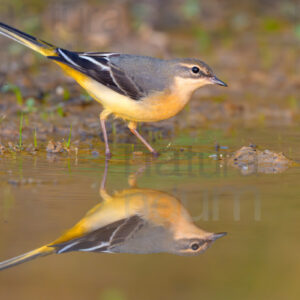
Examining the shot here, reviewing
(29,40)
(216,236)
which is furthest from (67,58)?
(216,236)

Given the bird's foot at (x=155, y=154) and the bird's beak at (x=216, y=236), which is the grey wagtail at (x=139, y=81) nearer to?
the bird's foot at (x=155, y=154)

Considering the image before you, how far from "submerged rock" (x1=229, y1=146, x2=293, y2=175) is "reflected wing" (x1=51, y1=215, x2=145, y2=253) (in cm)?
222

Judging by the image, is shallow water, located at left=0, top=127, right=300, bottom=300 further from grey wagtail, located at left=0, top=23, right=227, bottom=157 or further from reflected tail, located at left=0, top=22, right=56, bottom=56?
reflected tail, located at left=0, top=22, right=56, bottom=56

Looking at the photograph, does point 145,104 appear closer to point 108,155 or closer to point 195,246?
point 108,155

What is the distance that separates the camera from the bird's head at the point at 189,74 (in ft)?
24.8

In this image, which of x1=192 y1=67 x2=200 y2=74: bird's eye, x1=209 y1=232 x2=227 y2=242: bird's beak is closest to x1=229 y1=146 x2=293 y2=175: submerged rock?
x1=192 y1=67 x2=200 y2=74: bird's eye

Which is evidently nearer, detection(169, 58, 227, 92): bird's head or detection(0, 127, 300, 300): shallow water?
detection(0, 127, 300, 300): shallow water

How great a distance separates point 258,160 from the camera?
7.16 m

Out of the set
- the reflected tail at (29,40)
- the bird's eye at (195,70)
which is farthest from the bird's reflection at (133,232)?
the reflected tail at (29,40)

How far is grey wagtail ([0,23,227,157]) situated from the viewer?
7488 millimetres

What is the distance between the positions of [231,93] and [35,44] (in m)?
4.32

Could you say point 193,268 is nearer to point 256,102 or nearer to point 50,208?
point 50,208

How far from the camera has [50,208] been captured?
210 inches

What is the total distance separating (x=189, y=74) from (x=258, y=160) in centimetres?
123
